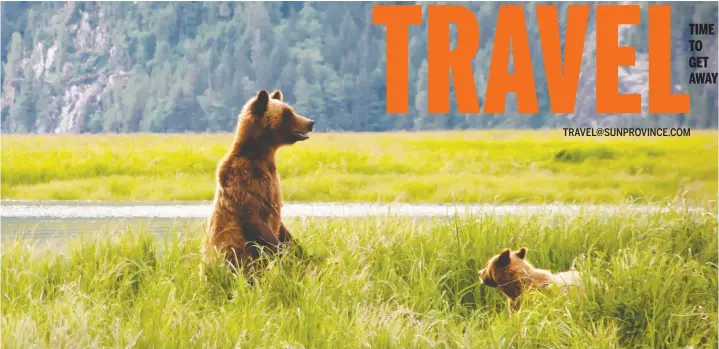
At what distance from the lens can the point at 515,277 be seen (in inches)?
240

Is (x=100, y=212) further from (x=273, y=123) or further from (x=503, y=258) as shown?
(x=503, y=258)

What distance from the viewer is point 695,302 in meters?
6.33

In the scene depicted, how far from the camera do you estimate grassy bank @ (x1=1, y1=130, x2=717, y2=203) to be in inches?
821

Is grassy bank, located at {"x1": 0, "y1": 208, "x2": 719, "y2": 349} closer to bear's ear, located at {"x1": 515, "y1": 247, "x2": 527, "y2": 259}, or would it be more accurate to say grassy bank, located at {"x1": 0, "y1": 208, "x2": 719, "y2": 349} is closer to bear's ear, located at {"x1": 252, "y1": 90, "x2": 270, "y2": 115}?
bear's ear, located at {"x1": 515, "y1": 247, "x2": 527, "y2": 259}

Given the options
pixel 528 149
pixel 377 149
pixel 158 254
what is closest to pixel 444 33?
pixel 158 254

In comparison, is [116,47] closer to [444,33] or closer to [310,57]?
[310,57]

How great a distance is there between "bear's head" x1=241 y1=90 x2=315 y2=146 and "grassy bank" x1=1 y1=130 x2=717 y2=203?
43.6ft

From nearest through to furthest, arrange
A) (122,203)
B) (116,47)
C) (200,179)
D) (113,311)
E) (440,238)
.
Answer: (113,311) < (440,238) < (122,203) < (200,179) < (116,47)

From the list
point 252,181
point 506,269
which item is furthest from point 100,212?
point 506,269

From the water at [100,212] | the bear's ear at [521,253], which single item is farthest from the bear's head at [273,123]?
the water at [100,212]

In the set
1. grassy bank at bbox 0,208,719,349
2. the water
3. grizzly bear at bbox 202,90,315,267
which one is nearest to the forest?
the water

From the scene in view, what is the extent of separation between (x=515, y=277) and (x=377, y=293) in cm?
95

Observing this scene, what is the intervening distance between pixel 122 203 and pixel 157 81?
11.8 metres

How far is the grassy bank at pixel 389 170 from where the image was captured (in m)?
20.9
